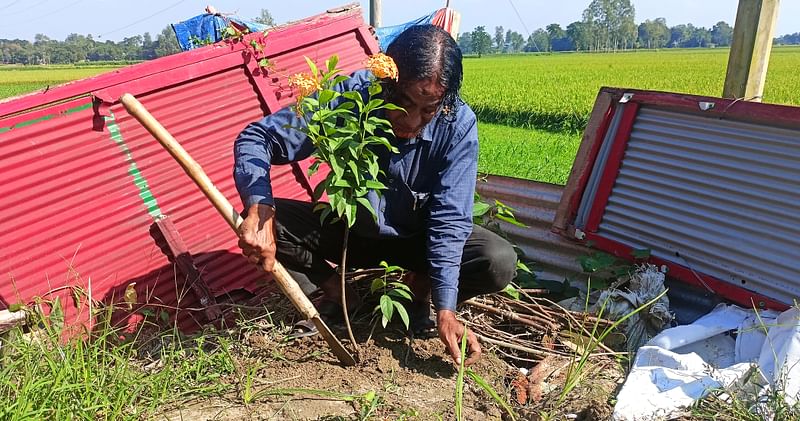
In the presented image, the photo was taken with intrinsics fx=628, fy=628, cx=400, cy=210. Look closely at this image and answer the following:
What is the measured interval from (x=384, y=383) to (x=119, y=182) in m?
1.79

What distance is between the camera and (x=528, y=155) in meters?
8.08

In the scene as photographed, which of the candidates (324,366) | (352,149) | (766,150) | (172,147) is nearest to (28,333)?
(172,147)

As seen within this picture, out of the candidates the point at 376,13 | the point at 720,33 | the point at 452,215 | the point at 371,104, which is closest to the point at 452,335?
the point at 452,215

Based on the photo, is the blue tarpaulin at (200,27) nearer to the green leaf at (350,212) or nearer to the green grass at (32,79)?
the green leaf at (350,212)

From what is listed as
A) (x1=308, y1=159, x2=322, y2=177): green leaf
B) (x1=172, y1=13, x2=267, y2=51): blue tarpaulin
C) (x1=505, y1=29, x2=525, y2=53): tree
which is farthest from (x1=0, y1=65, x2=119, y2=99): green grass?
(x1=505, y1=29, x2=525, y2=53): tree

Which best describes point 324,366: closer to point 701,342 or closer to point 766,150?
point 701,342

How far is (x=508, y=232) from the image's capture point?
4230mm

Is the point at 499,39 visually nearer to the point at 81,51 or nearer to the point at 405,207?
the point at 81,51

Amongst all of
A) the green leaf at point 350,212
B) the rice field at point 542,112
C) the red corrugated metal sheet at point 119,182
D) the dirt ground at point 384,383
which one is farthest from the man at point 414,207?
the rice field at point 542,112

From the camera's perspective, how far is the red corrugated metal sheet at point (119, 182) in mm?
2998

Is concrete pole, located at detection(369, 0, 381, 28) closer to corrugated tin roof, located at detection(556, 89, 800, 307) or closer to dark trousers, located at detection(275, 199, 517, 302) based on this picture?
corrugated tin roof, located at detection(556, 89, 800, 307)

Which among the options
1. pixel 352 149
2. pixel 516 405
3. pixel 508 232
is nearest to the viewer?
pixel 352 149

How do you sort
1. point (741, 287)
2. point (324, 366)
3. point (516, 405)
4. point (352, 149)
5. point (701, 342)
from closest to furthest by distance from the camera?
1. point (352, 149)
2. point (516, 405)
3. point (324, 366)
4. point (701, 342)
5. point (741, 287)

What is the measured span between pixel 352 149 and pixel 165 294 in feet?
5.12
